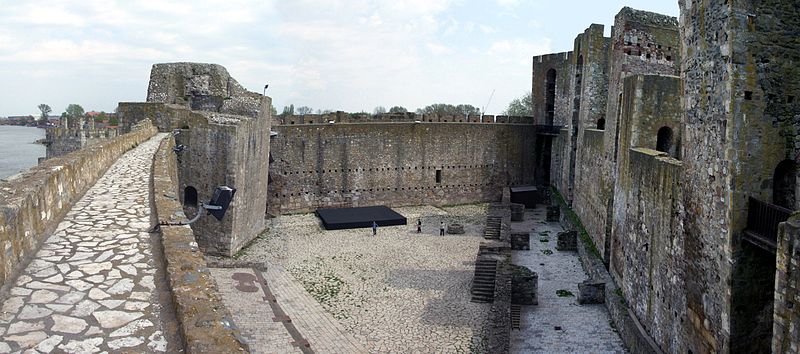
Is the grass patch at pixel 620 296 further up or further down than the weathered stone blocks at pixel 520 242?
further up

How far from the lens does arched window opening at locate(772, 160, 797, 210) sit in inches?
291

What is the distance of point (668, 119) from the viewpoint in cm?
1373

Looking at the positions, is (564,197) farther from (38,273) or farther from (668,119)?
(38,273)

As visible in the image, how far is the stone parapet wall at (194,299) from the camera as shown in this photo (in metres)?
3.50

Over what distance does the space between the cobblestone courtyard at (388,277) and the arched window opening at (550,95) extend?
834 centimetres

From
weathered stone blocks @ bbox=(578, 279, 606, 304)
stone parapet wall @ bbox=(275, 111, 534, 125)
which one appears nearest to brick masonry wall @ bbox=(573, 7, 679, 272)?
weathered stone blocks @ bbox=(578, 279, 606, 304)

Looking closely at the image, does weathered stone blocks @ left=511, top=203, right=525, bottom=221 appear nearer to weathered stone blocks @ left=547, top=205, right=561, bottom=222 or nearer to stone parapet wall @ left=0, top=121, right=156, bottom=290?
weathered stone blocks @ left=547, top=205, right=561, bottom=222

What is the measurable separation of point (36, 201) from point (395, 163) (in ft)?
71.9

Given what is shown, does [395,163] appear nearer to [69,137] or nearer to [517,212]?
[517,212]

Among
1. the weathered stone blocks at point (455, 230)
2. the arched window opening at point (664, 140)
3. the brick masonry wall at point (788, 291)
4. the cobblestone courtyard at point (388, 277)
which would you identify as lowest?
the cobblestone courtyard at point (388, 277)

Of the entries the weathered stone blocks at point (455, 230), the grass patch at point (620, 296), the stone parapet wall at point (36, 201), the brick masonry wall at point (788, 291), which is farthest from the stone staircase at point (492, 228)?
the brick masonry wall at point (788, 291)

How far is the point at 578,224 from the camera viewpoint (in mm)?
20766

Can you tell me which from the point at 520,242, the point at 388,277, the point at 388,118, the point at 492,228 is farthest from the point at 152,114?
the point at 520,242

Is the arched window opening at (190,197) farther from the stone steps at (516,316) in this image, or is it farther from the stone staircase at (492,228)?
the stone staircase at (492,228)
